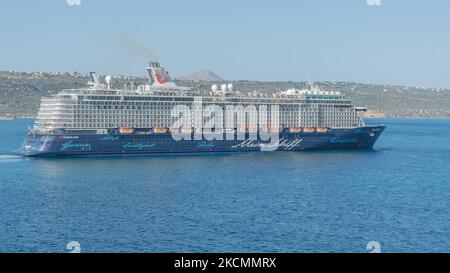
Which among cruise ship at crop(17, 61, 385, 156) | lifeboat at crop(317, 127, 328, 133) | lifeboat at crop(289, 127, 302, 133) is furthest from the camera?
lifeboat at crop(317, 127, 328, 133)

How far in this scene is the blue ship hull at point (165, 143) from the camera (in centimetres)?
6150

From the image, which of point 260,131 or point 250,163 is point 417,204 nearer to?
point 250,163

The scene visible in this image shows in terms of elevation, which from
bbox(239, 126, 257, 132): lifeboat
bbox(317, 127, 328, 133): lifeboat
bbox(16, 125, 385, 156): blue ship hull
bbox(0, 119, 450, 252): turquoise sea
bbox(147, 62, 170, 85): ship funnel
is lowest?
bbox(0, 119, 450, 252): turquoise sea

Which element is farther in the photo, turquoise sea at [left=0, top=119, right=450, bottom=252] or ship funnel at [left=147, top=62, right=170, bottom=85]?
ship funnel at [left=147, top=62, right=170, bottom=85]

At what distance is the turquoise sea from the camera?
95.5 feet

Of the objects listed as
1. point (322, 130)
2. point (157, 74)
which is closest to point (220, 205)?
point (157, 74)

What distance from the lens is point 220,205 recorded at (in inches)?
1485

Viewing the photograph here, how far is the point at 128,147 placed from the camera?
64.6 m

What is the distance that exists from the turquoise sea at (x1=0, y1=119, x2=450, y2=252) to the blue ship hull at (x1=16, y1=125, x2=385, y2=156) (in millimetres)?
1883

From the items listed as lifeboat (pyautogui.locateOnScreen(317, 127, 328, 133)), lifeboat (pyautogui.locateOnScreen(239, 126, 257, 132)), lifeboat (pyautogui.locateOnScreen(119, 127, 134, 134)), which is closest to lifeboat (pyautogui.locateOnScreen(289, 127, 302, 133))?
lifeboat (pyautogui.locateOnScreen(317, 127, 328, 133))

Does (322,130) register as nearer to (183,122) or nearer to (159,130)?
(183,122)

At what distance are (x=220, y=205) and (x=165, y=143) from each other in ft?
96.7

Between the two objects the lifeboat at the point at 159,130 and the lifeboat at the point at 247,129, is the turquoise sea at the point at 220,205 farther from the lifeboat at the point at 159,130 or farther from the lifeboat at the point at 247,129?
the lifeboat at the point at 247,129

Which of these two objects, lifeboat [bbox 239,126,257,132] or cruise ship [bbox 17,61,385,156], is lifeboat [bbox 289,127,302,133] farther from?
lifeboat [bbox 239,126,257,132]
